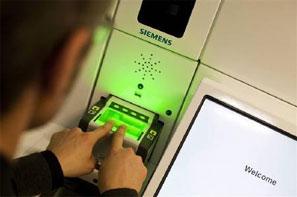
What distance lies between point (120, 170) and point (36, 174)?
Result: 0.22 metres

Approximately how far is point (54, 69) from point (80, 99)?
2.96 ft

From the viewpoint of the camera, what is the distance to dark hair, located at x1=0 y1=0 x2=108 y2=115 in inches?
22.4

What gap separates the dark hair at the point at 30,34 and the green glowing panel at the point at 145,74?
77 centimetres

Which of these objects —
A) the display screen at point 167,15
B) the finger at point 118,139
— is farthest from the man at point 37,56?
the display screen at point 167,15

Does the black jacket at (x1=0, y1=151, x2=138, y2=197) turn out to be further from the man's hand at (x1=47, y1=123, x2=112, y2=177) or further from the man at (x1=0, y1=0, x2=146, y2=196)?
the man at (x1=0, y1=0, x2=146, y2=196)

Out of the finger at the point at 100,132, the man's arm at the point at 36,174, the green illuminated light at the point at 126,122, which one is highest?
the green illuminated light at the point at 126,122

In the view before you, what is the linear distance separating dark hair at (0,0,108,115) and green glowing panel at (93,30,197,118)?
77cm

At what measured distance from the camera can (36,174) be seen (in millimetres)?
1231

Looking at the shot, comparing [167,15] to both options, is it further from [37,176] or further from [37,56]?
[37,56]

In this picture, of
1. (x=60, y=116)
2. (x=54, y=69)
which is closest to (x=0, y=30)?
(x=54, y=69)

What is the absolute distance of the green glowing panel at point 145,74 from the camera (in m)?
1.39

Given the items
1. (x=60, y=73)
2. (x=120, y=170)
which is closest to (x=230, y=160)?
(x=120, y=170)

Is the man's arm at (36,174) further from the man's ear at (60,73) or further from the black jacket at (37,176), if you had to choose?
the man's ear at (60,73)

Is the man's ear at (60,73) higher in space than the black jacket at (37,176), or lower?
higher
